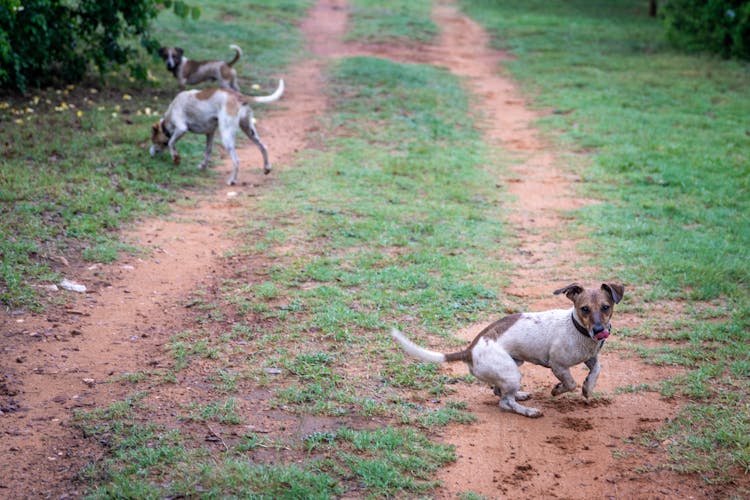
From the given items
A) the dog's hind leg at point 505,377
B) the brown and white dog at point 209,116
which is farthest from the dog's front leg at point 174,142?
the dog's hind leg at point 505,377

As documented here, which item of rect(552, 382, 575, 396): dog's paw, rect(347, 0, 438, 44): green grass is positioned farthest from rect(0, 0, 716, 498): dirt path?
rect(347, 0, 438, 44): green grass

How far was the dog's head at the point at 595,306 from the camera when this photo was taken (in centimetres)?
471

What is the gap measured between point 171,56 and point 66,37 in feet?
6.37

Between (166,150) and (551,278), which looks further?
(166,150)

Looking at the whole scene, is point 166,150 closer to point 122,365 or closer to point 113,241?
point 113,241

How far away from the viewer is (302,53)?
18.6m

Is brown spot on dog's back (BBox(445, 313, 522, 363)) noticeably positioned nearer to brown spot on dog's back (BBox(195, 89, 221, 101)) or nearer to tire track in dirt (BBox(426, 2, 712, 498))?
tire track in dirt (BBox(426, 2, 712, 498))

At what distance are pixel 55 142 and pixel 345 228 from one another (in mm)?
4454

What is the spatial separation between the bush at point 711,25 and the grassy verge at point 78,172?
10.8 meters

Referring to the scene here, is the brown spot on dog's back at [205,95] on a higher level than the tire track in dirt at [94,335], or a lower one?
higher

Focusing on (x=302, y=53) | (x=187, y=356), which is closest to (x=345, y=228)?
(x=187, y=356)

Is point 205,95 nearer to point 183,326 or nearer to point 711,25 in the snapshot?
point 183,326

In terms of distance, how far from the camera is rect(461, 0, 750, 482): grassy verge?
5.28m

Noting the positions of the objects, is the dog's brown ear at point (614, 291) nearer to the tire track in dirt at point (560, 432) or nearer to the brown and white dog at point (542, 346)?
the brown and white dog at point (542, 346)
